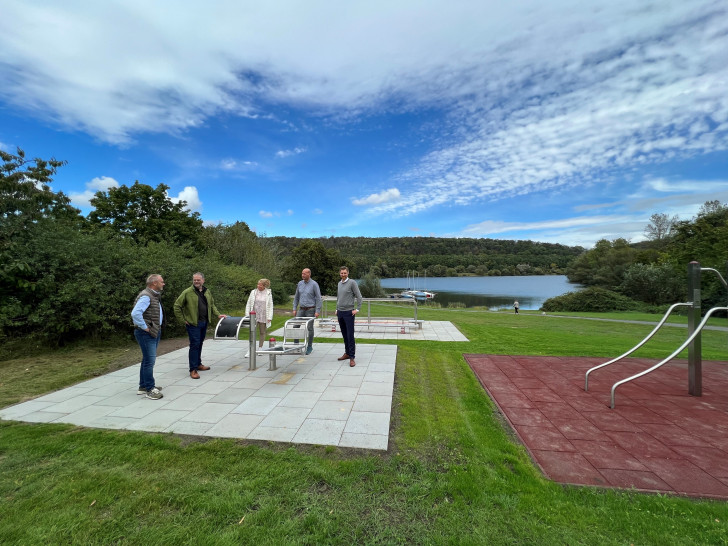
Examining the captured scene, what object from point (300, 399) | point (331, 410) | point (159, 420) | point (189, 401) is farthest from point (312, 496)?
point (189, 401)

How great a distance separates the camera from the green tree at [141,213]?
24734 millimetres

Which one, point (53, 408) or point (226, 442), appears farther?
point (53, 408)

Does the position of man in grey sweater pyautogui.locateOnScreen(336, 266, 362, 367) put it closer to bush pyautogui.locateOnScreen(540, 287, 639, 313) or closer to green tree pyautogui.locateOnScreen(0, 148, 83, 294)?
green tree pyautogui.locateOnScreen(0, 148, 83, 294)

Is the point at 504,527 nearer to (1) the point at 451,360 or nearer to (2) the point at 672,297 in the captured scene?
(1) the point at 451,360

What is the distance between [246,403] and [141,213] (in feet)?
90.9

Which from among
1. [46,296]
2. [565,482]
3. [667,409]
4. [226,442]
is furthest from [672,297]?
[46,296]

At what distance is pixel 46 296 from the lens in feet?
24.7

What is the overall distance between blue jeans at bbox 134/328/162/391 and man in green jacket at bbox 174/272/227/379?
0.73 metres

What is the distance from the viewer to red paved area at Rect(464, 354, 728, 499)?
300cm

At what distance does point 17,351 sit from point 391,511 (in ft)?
31.0

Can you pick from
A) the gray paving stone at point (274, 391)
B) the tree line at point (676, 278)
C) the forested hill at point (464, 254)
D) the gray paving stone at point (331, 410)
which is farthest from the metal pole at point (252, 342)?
the forested hill at point (464, 254)

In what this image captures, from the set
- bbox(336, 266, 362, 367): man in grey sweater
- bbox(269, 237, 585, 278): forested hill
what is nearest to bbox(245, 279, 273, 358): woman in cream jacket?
bbox(336, 266, 362, 367): man in grey sweater

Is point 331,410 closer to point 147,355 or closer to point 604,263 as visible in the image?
point 147,355

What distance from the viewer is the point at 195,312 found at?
18.1 ft
